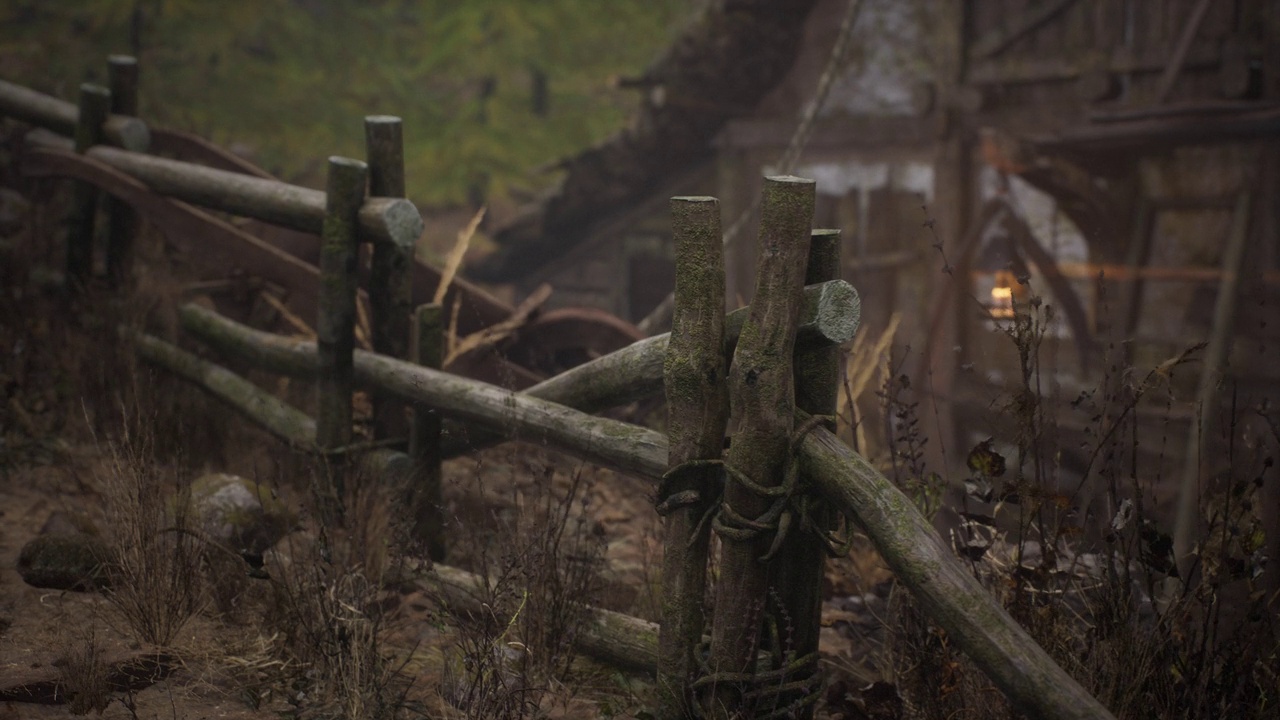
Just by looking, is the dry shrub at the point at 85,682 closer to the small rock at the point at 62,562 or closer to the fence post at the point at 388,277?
the small rock at the point at 62,562

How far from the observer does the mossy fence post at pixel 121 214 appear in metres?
6.11

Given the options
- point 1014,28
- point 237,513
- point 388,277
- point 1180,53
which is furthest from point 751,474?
point 1014,28

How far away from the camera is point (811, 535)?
9.48 feet

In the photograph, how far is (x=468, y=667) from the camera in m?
2.93

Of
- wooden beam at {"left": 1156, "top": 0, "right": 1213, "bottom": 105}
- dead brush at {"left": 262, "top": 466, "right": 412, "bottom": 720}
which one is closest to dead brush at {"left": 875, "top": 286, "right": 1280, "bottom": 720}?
dead brush at {"left": 262, "top": 466, "right": 412, "bottom": 720}

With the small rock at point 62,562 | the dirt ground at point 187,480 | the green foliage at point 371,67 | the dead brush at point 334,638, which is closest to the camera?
the dead brush at point 334,638

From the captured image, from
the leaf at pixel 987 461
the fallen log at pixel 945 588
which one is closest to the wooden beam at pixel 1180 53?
the leaf at pixel 987 461

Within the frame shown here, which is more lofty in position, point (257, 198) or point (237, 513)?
point (257, 198)

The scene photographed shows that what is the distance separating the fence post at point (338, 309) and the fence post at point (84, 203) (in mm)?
2493

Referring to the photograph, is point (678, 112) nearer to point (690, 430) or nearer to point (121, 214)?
point (121, 214)

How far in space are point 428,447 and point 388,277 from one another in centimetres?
71

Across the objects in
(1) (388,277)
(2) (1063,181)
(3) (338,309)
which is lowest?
(3) (338,309)

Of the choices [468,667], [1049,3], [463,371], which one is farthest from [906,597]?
[1049,3]

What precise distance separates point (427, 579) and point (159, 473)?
952mm
